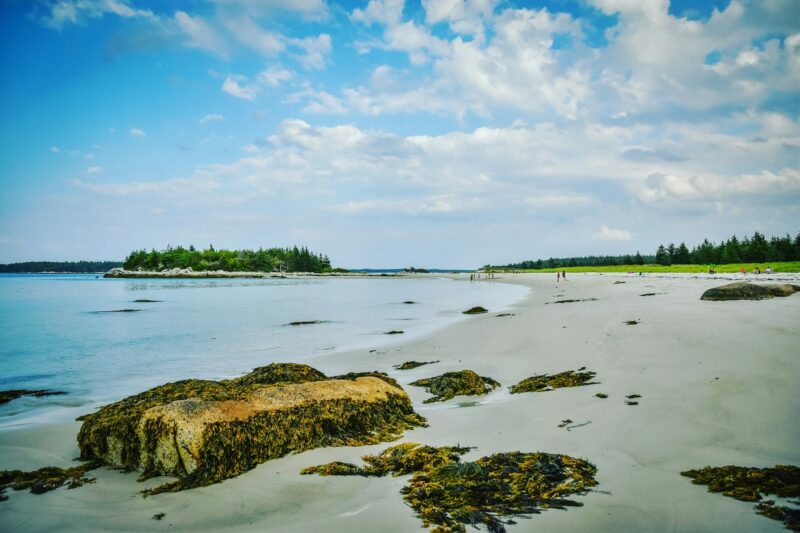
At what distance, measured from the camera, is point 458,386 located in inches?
323

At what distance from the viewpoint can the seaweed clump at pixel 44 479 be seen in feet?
15.4

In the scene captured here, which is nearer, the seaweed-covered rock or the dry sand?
the dry sand

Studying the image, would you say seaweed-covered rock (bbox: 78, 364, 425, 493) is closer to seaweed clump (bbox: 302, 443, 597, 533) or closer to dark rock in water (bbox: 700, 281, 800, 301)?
seaweed clump (bbox: 302, 443, 597, 533)

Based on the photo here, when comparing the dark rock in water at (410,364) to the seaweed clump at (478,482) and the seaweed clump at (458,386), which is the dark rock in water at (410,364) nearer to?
the seaweed clump at (458,386)

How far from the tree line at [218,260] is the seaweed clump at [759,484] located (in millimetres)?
159546

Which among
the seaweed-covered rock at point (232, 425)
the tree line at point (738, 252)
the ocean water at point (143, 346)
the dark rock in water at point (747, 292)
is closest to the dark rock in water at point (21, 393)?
the ocean water at point (143, 346)

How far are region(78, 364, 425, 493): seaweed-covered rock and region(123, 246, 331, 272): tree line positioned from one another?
6137 inches

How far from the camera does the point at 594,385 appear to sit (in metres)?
7.59

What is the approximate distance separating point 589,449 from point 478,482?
1.59 m

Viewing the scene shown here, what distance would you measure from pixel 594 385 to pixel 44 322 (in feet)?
107

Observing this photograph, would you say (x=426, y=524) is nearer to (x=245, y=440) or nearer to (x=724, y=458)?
(x=245, y=440)

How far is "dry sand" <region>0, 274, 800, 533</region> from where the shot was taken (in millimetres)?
3736

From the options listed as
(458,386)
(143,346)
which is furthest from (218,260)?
(458,386)

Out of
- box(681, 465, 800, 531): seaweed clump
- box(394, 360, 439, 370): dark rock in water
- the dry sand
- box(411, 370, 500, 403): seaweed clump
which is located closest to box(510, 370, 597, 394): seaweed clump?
Answer: the dry sand
